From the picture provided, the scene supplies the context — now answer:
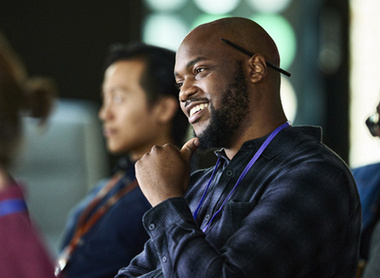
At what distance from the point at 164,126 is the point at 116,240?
0.49 metres

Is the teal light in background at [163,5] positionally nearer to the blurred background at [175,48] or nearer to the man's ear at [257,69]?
the blurred background at [175,48]

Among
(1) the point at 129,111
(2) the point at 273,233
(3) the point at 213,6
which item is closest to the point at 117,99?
(1) the point at 129,111

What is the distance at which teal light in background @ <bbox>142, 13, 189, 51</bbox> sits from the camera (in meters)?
4.64

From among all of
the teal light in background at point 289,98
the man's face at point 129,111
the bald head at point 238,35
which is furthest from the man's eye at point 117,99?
the teal light in background at point 289,98

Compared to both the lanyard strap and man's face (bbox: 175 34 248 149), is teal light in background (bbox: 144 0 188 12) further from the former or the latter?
man's face (bbox: 175 34 248 149)

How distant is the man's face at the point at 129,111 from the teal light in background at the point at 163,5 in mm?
2416

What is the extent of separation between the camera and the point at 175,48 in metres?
4.52

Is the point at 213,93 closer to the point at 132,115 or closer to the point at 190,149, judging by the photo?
the point at 190,149

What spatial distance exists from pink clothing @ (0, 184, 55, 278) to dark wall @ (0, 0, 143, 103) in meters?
3.70

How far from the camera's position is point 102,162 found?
177 inches

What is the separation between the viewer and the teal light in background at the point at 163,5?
4660mm

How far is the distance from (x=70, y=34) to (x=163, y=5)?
679 mm

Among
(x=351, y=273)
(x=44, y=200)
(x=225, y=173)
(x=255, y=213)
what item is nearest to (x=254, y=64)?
(x=225, y=173)

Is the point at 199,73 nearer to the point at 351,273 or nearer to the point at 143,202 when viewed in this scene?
the point at 351,273
